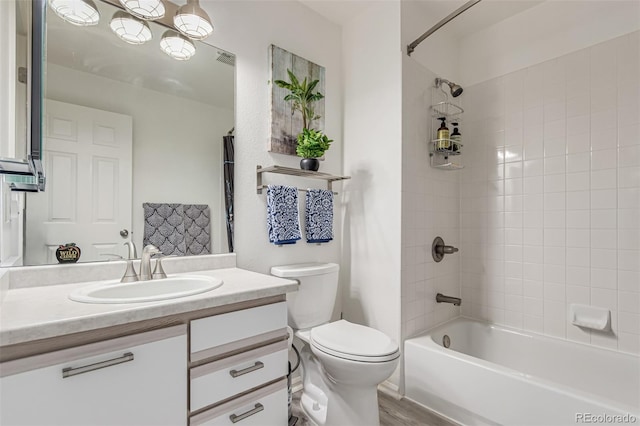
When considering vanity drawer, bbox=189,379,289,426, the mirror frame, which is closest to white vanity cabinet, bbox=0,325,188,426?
vanity drawer, bbox=189,379,289,426

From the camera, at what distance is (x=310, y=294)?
179cm

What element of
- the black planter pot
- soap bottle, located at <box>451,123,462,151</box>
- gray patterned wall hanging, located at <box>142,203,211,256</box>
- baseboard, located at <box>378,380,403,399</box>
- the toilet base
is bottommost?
baseboard, located at <box>378,380,403,399</box>

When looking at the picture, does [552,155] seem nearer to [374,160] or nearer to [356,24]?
[374,160]

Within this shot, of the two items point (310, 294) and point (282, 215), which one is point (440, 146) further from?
point (310, 294)

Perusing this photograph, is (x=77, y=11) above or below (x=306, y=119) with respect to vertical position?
above

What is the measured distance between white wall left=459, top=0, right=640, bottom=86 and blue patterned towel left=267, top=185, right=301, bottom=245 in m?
1.77

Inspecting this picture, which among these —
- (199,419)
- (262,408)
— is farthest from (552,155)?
(199,419)

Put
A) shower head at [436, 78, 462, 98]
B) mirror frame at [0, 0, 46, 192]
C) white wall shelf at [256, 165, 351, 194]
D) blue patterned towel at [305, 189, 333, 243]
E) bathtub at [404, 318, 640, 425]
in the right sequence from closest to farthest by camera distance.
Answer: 1. mirror frame at [0, 0, 46, 192]
2. bathtub at [404, 318, 640, 425]
3. white wall shelf at [256, 165, 351, 194]
4. blue patterned towel at [305, 189, 333, 243]
5. shower head at [436, 78, 462, 98]

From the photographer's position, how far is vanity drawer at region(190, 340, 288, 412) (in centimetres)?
103

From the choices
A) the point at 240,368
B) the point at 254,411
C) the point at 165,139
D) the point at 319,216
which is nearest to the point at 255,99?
the point at 165,139

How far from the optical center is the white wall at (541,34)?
1.81 meters

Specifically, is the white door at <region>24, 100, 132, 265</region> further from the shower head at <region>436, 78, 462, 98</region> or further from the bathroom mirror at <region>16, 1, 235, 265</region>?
the shower head at <region>436, 78, 462, 98</region>

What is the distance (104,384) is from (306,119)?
1691 mm

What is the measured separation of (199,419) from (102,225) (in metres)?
0.88
